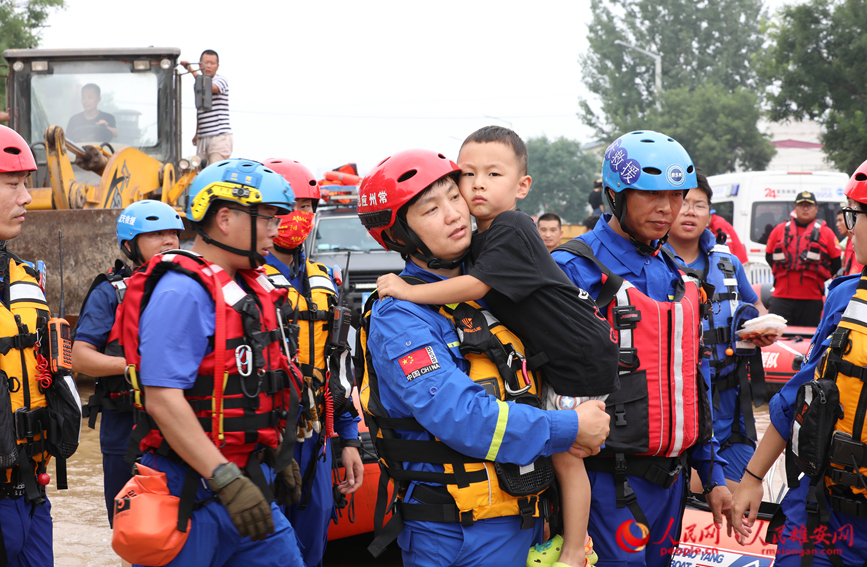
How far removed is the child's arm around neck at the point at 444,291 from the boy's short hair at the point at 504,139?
2.67 ft

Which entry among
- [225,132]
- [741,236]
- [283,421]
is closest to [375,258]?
[225,132]

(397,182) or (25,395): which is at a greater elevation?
(397,182)

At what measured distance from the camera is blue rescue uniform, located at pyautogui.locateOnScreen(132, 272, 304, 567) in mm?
2682

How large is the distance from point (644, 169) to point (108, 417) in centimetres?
334

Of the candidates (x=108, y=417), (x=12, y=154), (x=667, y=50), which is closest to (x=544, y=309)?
(x=12, y=154)

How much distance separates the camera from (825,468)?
117 inches

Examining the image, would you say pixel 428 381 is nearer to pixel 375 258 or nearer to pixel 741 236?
pixel 375 258

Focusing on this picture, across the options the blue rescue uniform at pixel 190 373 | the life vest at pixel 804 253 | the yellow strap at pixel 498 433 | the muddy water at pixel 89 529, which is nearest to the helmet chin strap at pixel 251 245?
the blue rescue uniform at pixel 190 373

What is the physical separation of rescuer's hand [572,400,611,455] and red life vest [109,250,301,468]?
1105mm

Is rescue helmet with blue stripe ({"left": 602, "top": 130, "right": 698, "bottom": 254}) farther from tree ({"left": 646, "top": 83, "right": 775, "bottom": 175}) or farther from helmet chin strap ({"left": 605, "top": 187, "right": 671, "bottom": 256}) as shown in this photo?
tree ({"left": 646, "top": 83, "right": 775, "bottom": 175})

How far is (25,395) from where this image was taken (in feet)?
11.3

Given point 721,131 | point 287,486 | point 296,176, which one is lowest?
point 287,486

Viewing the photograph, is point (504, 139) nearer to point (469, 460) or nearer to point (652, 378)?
point (652, 378)

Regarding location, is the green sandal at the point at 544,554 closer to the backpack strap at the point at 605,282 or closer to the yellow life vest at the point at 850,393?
the backpack strap at the point at 605,282
